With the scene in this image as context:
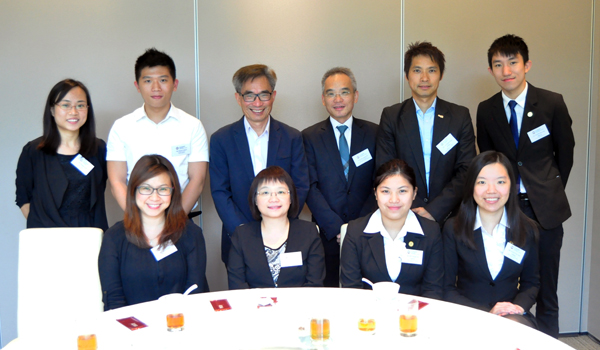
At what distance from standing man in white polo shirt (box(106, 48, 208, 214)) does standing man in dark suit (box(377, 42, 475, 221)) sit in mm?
1263

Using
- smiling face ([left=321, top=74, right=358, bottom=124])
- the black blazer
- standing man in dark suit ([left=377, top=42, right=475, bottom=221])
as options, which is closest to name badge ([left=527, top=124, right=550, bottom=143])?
standing man in dark suit ([left=377, top=42, right=475, bottom=221])

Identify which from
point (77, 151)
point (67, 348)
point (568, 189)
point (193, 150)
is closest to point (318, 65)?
point (193, 150)

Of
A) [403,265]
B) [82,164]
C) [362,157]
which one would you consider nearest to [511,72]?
[362,157]

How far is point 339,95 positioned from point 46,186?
2.00 m

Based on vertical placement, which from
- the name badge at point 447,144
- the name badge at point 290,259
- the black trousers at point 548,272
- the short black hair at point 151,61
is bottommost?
the black trousers at point 548,272

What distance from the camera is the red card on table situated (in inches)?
74.0

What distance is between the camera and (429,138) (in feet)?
11.3

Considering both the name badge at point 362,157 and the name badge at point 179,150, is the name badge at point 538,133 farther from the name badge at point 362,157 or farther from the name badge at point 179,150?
the name badge at point 179,150

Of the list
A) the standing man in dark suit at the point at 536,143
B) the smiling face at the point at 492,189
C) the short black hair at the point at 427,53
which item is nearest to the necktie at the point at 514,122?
the standing man in dark suit at the point at 536,143

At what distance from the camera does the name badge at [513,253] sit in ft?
8.96

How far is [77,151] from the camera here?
338 cm

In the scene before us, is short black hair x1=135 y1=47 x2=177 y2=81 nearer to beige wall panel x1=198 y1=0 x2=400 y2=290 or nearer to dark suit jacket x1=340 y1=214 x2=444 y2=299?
beige wall panel x1=198 y1=0 x2=400 y2=290

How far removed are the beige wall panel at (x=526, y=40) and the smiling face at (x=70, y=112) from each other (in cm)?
257

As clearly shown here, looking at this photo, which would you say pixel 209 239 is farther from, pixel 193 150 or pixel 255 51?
pixel 255 51
